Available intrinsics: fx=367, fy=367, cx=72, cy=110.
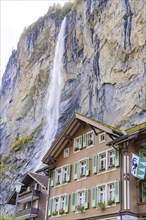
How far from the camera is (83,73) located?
66062 mm

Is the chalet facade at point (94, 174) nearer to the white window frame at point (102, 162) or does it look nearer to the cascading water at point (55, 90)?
the white window frame at point (102, 162)

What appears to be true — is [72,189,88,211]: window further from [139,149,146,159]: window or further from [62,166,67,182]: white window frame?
[139,149,146,159]: window

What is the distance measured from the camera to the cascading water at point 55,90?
67.1m

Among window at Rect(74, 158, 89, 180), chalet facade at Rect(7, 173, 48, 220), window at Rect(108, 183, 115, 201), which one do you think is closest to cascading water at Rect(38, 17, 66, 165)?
chalet facade at Rect(7, 173, 48, 220)

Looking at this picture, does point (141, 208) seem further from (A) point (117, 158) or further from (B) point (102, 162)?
(B) point (102, 162)

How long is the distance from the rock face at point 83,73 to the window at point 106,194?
24.0 meters

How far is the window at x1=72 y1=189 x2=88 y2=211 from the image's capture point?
85.9 ft

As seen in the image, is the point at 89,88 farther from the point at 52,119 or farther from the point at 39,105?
the point at 39,105

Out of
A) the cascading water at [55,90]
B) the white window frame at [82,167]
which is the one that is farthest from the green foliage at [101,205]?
the cascading water at [55,90]

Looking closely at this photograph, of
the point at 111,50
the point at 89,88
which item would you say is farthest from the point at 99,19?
the point at 89,88

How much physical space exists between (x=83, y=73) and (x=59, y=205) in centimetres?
3984

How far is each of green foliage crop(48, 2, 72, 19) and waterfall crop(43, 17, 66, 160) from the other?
17.9 ft

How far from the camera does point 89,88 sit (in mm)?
62031

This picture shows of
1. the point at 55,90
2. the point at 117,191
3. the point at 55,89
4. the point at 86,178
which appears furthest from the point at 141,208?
the point at 55,89
